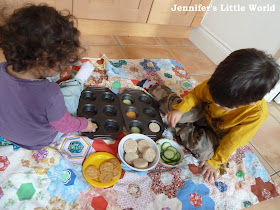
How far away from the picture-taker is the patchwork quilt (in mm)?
753

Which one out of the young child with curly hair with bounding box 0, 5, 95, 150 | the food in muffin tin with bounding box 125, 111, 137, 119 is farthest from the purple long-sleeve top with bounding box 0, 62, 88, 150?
the food in muffin tin with bounding box 125, 111, 137, 119

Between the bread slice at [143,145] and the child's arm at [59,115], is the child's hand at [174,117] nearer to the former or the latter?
the bread slice at [143,145]

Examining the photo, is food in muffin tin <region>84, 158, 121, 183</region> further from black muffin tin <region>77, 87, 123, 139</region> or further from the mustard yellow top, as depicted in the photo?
the mustard yellow top

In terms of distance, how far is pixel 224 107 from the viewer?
0.79 m

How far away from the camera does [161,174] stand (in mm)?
894

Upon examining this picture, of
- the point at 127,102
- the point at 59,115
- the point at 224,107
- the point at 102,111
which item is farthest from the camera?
the point at 127,102

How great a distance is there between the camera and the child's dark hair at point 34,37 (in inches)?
21.1

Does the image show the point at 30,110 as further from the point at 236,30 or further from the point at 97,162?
the point at 236,30

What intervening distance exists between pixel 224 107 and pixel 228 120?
0.12 metres

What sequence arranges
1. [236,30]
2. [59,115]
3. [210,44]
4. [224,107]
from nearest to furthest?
[59,115], [224,107], [236,30], [210,44]

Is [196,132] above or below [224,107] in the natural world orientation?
below

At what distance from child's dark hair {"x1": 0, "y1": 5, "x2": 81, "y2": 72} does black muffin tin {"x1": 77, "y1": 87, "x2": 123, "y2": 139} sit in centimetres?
41

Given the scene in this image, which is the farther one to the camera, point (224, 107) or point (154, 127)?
point (154, 127)

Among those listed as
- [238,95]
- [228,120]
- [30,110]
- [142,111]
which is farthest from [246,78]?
[30,110]
